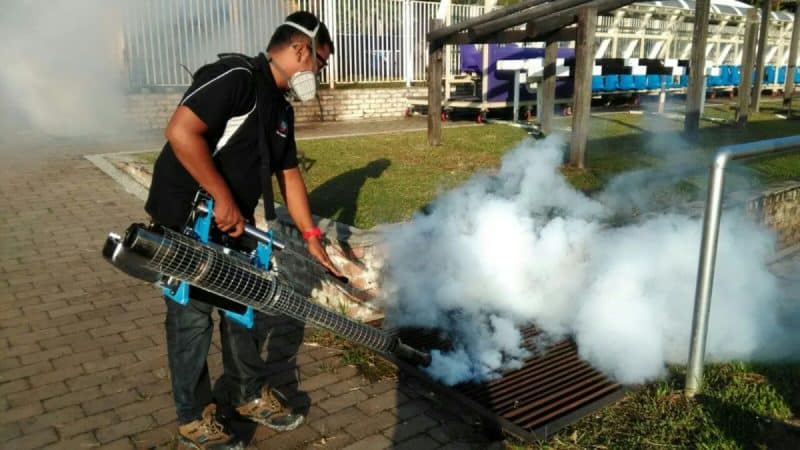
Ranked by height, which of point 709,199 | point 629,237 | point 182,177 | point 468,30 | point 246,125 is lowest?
point 629,237

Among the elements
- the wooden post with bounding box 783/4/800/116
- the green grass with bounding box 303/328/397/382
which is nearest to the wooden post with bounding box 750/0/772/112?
the wooden post with bounding box 783/4/800/116

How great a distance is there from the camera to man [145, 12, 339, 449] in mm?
2559

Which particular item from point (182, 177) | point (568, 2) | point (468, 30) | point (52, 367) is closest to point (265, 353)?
point (52, 367)

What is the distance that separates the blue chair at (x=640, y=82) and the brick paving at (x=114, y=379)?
15.7m

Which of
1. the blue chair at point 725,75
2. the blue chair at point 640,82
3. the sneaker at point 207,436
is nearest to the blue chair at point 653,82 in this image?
the blue chair at point 640,82

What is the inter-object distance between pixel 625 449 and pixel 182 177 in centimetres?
238

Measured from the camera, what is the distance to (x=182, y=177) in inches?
106

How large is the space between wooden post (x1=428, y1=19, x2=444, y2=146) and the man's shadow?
2069 millimetres

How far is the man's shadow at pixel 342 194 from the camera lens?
610 cm

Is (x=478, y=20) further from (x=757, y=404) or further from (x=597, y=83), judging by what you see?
(x=597, y=83)

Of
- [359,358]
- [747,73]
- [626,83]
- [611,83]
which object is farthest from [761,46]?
[359,358]

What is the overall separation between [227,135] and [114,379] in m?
1.74

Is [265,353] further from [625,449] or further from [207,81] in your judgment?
[625,449]

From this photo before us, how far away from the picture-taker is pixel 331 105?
15484mm
